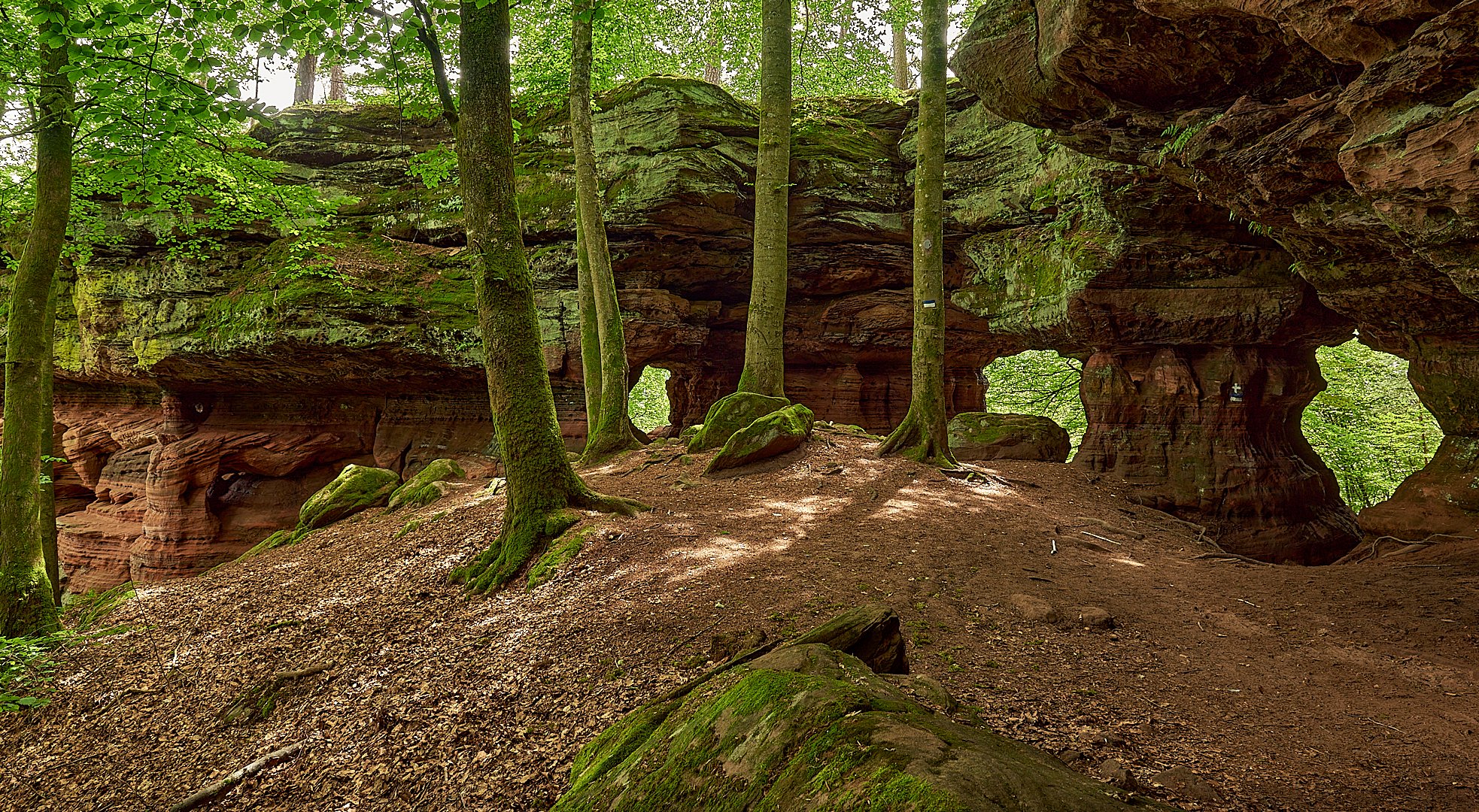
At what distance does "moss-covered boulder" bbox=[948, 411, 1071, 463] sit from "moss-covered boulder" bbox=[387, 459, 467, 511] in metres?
8.97

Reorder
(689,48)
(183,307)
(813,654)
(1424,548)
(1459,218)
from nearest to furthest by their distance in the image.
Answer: (813,654) → (1459,218) → (1424,548) → (183,307) → (689,48)

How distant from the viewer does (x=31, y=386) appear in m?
6.48

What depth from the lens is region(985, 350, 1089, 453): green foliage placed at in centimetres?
2591

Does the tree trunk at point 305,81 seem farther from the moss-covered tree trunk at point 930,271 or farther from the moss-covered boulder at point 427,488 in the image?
the moss-covered tree trunk at point 930,271

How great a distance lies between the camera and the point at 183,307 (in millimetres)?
17047

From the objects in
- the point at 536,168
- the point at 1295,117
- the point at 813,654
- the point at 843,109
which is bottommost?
the point at 813,654

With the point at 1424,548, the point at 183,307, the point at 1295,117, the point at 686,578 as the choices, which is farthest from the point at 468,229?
the point at 183,307

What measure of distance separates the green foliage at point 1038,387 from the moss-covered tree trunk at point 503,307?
2236 cm

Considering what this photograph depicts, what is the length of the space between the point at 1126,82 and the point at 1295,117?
1819 mm

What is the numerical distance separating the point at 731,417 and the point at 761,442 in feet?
4.85

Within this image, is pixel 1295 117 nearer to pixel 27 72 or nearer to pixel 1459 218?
pixel 1459 218

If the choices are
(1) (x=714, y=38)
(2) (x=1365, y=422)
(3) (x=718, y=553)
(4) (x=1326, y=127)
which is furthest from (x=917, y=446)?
(2) (x=1365, y=422)

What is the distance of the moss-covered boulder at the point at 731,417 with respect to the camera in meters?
11.2

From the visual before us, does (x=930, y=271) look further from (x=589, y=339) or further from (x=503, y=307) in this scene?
(x=503, y=307)
